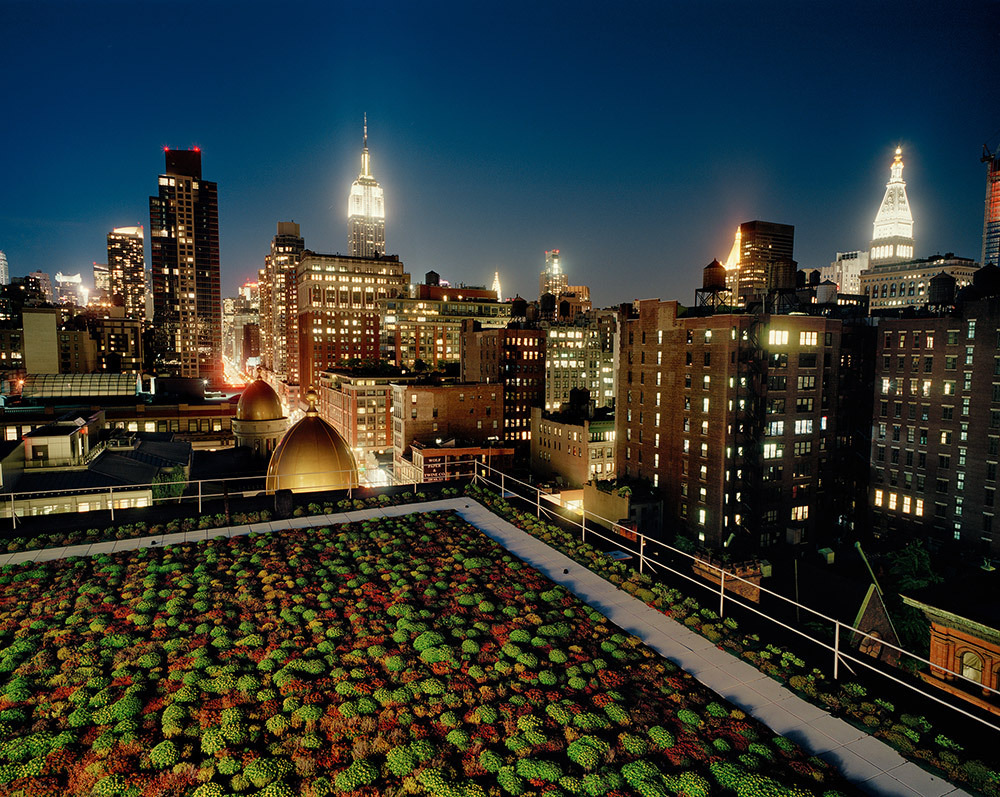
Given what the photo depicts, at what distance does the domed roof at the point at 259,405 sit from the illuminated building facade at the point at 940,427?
7903cm

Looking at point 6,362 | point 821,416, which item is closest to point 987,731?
point 821,416

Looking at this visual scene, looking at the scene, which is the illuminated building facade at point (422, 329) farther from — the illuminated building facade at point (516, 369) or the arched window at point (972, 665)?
the arched window at point (972, 665)

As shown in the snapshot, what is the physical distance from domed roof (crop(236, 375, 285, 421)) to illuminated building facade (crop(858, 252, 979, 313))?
127 m

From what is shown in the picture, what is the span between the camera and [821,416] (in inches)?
2876

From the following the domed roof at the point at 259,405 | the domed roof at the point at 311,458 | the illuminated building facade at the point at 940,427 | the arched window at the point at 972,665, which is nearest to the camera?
the arched window at the point at 972,665

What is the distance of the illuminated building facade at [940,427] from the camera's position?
216 feet

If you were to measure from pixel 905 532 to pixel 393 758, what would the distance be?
8617cm

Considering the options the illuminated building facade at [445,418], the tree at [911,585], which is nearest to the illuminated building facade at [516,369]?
the illuminated building facade at [445,418]

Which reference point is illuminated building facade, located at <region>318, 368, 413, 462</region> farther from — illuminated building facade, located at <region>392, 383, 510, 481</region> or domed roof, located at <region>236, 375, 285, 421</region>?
domed roof, located at <region>236, 375, 285, 421</region>

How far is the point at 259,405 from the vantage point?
2653 inches

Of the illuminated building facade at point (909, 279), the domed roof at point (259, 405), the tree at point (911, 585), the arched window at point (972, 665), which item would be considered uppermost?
the illuminated building facade at point (909, 279)

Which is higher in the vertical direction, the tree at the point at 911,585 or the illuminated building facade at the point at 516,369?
the illuminated building facade at the point at 516,369

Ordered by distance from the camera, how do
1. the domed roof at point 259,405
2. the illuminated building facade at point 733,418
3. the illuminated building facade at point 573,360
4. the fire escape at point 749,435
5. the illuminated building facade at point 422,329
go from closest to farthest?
the fire escape at point 749,435 < the illuminated building facade at point 733,418 < the domed roof at point 259,405 < the illuminated building facade at point 573,360 < the illuminated building facade at point 422,329

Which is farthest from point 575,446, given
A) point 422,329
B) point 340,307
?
point 340,307
